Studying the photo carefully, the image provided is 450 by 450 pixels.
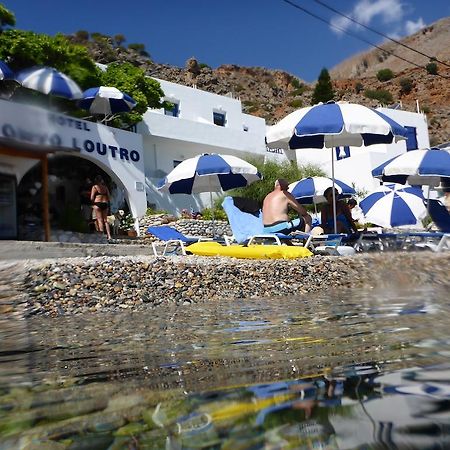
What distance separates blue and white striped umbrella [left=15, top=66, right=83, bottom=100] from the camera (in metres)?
11.4

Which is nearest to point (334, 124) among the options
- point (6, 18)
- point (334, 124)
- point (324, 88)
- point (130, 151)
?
point (334, 124)

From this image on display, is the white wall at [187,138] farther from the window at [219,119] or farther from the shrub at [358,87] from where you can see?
the shrub at [358,87]

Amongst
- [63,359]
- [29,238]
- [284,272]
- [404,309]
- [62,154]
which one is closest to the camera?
[63,359]

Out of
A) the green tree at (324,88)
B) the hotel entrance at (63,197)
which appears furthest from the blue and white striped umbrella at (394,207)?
the green tree at (324,88)

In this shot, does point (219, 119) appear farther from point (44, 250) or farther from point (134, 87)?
point (44, 250)

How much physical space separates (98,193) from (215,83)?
1927 inches

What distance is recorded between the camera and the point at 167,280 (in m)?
4.57

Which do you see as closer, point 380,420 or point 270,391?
point 380,420

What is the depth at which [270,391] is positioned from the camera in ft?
3.30

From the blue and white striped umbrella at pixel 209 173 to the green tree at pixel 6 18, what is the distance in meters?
7.83

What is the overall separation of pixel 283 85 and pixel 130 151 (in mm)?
62146

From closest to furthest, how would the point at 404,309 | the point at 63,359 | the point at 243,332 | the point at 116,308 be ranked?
the point at 63,359 < the point at 243,332 < the point at 404,309 < the point at 116,308

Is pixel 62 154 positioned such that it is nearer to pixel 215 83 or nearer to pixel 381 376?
pixel 381 376

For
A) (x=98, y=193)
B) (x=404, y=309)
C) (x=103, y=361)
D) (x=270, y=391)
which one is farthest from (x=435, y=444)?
(x=98, y=193)
